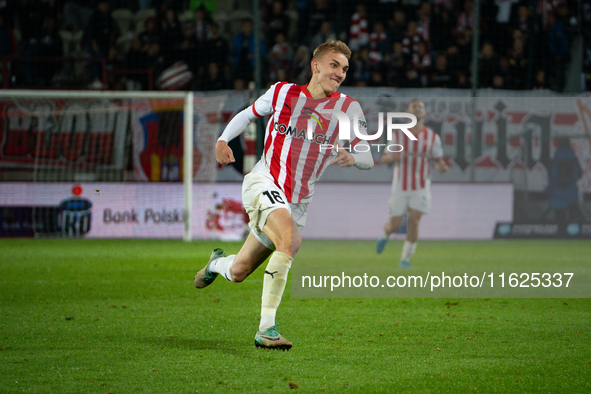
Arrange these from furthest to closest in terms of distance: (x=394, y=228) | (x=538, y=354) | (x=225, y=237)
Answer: (x=225, y=237), (x=394, y=228), (x=538, y=354)

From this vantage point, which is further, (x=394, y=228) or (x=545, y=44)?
(x=545, y=44)

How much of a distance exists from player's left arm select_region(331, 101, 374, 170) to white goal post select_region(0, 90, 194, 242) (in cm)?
831

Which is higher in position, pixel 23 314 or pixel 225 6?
pixel 225 6

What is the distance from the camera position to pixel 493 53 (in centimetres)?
1603

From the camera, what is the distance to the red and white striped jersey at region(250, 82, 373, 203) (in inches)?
192

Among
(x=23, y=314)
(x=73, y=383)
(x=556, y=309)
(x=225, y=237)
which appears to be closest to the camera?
(x=73, y=383)

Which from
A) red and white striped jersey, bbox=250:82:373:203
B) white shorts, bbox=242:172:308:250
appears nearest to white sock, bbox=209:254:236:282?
white shorts, bbox=242:172:308:250

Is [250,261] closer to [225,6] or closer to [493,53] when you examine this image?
→ [493,53]

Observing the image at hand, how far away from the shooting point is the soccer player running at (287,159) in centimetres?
Result: 458

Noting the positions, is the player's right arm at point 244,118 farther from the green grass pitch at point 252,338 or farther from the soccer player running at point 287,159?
the green grass pitch at point 252,338

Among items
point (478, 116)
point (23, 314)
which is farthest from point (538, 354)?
point (478, 116)

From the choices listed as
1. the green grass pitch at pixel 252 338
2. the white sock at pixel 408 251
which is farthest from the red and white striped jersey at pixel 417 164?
the green grass pitch at pixel 252 338

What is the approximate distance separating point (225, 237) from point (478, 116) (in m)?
5.49

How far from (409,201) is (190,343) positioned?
18.5 ft
